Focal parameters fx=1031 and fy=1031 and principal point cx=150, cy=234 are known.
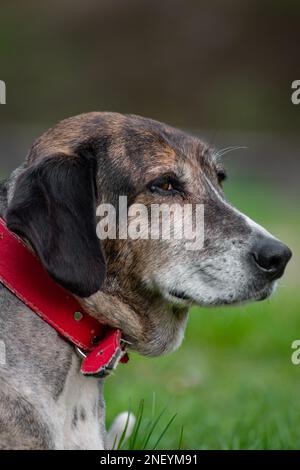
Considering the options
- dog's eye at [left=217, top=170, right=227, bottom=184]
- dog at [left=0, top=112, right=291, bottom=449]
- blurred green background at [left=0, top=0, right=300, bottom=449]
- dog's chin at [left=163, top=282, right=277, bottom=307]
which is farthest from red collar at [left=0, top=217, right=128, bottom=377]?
blurred green background at [left=0, top=0, right=300, bottom=449]

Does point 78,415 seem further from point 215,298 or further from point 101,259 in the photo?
point 215,298

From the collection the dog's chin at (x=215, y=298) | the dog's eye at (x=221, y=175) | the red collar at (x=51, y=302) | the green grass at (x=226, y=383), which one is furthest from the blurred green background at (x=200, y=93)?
the red collar at (x=51, y=302)

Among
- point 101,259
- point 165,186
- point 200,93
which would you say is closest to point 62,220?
point 101,259

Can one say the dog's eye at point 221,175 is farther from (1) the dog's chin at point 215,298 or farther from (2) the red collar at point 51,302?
(2) the red collar at point 51,302

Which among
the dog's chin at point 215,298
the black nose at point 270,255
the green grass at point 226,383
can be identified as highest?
the black nose at point 270,255

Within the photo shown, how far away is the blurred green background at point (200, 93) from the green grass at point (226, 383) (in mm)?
22

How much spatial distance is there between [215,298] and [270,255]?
0.93ft

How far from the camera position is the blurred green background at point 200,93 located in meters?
8.56

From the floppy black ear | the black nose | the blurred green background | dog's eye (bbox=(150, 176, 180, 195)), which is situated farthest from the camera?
the blurred green background

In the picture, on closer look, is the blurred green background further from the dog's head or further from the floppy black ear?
the floppy black ear

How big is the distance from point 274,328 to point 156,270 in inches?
203

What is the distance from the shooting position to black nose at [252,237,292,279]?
407 centimetres

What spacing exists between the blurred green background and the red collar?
3534mm

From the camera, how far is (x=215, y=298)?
415 centimetres
